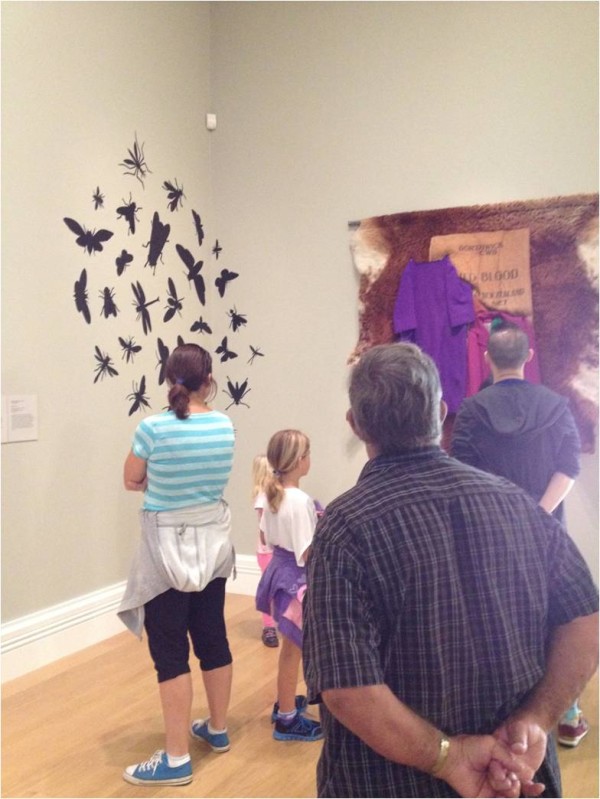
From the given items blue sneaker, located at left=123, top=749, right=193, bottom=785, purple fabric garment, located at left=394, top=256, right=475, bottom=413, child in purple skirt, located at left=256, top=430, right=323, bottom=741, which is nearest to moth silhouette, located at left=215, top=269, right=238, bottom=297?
purple fabric garment, located at left=394, top=256, right=475, bottom=413

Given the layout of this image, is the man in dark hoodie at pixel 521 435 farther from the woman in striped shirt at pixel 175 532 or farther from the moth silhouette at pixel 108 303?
the moth silhouette at pixel 108 303

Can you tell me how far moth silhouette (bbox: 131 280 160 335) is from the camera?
Result: 12.9ft

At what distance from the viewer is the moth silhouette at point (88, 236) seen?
3.50 meters

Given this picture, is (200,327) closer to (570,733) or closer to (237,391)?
(237,391)

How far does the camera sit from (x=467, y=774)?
1197 mm

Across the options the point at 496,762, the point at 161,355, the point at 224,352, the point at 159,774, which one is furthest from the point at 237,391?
the point at 496,762

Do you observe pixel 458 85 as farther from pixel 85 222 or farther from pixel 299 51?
pixel 85 222

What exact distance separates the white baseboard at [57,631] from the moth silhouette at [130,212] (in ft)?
6.15

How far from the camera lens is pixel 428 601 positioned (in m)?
1.19

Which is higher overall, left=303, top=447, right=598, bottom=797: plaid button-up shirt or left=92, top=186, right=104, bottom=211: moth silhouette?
left=92, top=186, right=104, bottom=211: moth silhouette

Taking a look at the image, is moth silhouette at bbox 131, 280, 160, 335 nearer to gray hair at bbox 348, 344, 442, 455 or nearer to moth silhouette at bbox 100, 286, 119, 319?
moth silhouette at bbox 100, 286, 119, 319

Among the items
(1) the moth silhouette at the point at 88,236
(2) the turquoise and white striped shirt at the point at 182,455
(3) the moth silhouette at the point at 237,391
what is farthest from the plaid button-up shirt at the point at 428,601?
(3) the moth silhouette at the point at 237,391

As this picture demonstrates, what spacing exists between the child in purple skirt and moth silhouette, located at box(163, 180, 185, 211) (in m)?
A: 2.11

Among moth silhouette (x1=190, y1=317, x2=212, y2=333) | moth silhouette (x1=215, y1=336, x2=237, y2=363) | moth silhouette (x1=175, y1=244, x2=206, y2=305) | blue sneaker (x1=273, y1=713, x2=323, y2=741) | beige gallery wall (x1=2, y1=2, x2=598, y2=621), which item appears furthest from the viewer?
moth silhouette (x1=215, y1=336, x2=237, y2=363)
